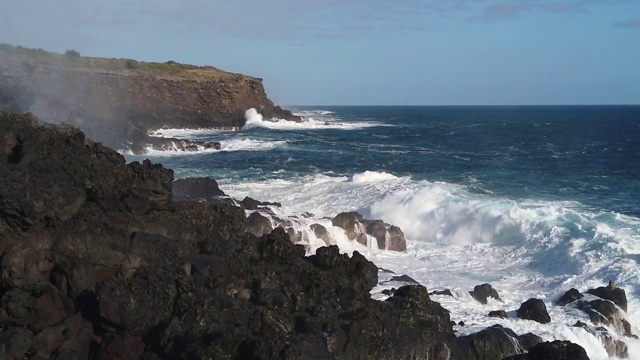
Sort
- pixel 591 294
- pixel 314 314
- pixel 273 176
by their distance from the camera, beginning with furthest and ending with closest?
1. pixel 273 176
2. pixel 591 294
3. pixel 314 314

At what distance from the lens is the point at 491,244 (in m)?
26.2

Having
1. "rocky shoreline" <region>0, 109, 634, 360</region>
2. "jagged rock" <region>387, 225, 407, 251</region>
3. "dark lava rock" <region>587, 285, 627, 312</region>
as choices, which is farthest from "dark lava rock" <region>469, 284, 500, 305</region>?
"jagged rock" <region>387, 225, 407, 251</region>

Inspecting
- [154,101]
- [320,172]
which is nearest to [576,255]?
[320,172]

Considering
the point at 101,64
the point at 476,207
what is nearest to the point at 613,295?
the point at 476,207

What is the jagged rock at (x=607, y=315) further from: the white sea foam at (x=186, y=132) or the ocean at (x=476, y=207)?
the white sea foam at (x=186, y=132)

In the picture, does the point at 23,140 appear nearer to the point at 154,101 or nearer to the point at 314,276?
the point at 314,276

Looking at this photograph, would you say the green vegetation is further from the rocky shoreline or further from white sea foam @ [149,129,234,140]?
the rocky shoreline

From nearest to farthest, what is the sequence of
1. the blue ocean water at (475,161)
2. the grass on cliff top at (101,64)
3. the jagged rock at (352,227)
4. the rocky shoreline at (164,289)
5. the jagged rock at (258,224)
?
1. the rocky shoreline at (164,289)
2. the jagged rock at (258,224)
3. the jagged rock at (352,227)
4. the blue ocean water at (475,161)
5. the grass on cliff top at (101,64)

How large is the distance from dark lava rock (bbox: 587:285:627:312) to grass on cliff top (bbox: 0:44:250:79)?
51.6 meters

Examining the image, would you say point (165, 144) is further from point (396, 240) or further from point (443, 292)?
point (443, 292)

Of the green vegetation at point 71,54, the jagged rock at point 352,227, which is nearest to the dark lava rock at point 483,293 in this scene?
the jagged rock at point 352,227

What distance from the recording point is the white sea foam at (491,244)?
17.8 metres

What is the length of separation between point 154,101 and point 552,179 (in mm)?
47899

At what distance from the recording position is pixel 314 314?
A: 12.9m
